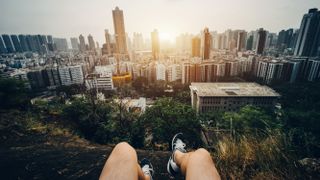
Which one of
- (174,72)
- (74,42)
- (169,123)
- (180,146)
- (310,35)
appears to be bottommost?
(174,72)

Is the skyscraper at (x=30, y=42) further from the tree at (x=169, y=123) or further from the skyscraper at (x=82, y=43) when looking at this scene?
the tree at (x=169, y=123)

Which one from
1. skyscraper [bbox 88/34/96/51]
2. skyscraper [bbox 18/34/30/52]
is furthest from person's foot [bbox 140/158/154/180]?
skyscraper [bbox 18/34/30/52]

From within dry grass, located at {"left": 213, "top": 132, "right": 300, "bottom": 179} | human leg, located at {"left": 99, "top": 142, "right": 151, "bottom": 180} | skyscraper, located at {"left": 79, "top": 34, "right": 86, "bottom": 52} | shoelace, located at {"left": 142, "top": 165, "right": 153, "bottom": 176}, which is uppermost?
skyscraper, located at {"left": 79, "top": 34, "right": 86, "bottom": 52}

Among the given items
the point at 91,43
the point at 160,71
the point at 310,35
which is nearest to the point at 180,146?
the point at 160,71

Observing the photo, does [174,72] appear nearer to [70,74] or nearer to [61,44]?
[70,74]

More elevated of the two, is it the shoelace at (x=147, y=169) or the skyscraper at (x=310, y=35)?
the skyscraper at (x=310, y=35)

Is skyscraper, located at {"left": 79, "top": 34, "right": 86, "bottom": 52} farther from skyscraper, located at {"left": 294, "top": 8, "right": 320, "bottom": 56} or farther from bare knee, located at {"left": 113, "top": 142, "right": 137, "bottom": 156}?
bare knee, located at {"left": 113, "top": 142, "right": 137, "bottom": 156}

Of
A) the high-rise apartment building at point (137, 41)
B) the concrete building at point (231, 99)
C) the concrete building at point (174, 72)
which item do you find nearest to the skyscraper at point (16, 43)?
the high-rise apartment building at point (137, 41)

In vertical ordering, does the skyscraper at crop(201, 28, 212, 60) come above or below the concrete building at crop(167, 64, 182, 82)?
above
